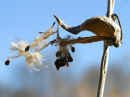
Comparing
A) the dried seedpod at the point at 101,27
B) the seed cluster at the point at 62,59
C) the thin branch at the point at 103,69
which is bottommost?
the thin branch at the point at 103,69

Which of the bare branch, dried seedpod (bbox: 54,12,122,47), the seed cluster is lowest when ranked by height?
the seed cluster

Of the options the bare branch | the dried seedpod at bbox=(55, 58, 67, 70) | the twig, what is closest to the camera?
the twig

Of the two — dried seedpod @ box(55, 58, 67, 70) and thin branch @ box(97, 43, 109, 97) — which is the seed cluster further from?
thin branch @ box(97, 43, 109, 97)

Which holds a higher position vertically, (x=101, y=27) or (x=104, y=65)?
(x=101, y=27)

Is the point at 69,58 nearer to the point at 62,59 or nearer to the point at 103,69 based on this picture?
the point at 62,59

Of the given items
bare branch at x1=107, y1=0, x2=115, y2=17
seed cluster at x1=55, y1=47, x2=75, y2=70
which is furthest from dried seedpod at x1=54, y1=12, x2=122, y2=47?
seed cluster at x1=55, y1=47, x2=75, y2=70

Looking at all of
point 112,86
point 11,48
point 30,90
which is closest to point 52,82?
point 30,90

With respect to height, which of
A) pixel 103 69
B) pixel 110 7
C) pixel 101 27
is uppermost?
pixel 110 7

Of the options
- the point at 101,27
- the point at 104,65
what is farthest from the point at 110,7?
the point at 104,65

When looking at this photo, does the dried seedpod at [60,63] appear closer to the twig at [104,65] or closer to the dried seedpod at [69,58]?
the dried seedpod at [69,58]

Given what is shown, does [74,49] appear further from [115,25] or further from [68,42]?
[115,25]

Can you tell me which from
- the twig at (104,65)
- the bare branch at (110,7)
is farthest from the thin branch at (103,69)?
the bare branch at (110,7)
